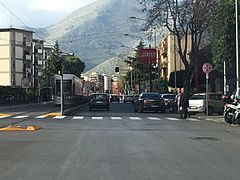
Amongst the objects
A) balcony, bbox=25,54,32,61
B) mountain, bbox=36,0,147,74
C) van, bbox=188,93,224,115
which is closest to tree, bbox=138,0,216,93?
van, bbox=188,93,224,115

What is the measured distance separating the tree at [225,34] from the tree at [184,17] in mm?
6009

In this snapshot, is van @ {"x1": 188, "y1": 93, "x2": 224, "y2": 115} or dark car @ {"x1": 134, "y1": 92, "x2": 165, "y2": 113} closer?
van @ {"x1": 188, "y1": 93, "x2": 224, "y2": 115}

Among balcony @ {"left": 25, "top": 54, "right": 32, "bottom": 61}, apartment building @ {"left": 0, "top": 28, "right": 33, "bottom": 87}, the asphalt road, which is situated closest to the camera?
the asphalt road

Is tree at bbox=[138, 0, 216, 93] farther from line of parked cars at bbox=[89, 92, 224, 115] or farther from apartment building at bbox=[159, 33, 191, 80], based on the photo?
apartment building at bbox=[159, 33, 191, 80]

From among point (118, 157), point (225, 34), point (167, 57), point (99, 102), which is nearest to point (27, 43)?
point (167, 57)

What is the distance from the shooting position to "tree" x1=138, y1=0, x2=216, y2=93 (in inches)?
1698

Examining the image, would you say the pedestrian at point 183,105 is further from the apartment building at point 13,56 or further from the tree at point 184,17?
the apartment building at point 13,56

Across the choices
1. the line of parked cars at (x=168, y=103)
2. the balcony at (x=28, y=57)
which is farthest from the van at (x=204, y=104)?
the balcony at (x=28, y=57)

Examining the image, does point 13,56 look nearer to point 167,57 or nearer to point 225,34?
point 167,57

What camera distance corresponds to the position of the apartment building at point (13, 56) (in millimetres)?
110625

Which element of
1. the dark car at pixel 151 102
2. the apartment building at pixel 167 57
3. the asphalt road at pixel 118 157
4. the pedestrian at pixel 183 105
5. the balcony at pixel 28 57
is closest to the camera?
the asphalt road at pixel 118 157

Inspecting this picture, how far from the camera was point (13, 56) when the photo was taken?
368 ft

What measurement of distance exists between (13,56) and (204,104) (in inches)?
3300

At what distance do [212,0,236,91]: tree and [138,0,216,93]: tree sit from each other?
601cm
